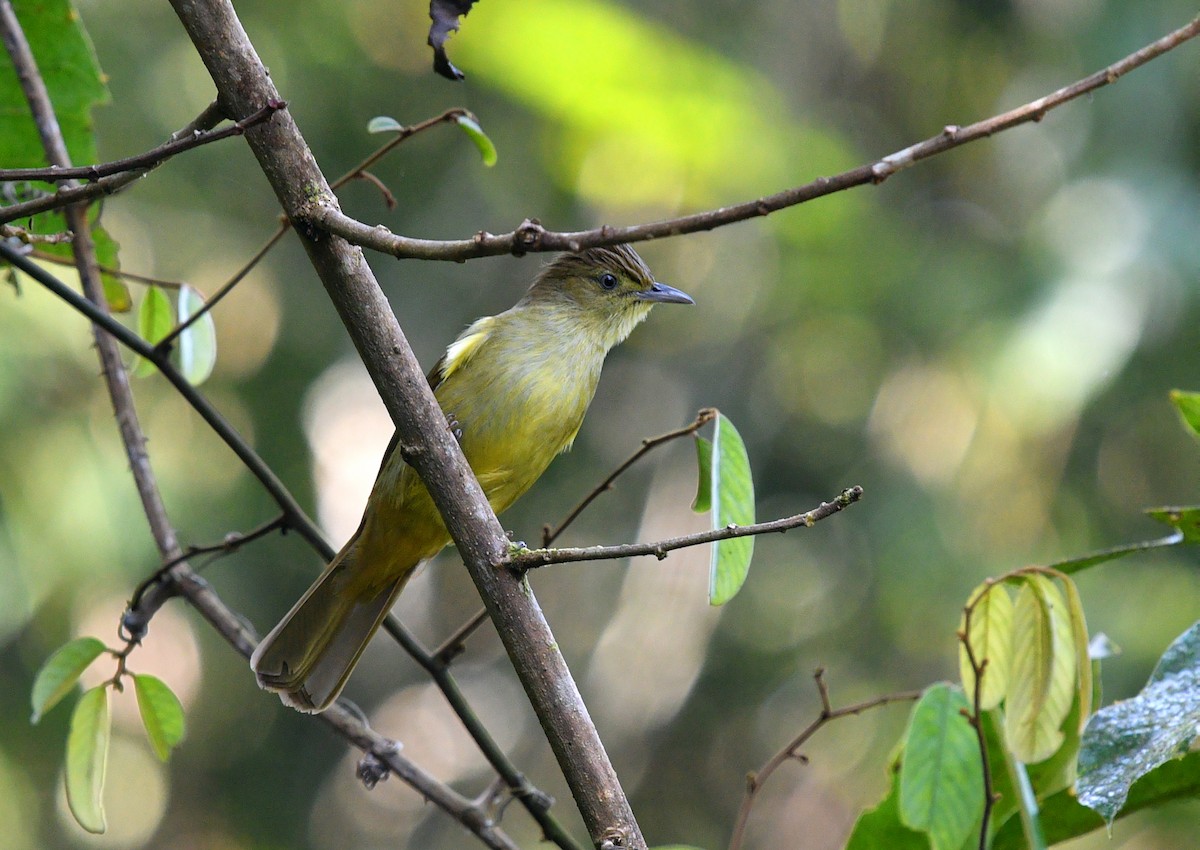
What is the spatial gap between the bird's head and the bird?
25 centimetres

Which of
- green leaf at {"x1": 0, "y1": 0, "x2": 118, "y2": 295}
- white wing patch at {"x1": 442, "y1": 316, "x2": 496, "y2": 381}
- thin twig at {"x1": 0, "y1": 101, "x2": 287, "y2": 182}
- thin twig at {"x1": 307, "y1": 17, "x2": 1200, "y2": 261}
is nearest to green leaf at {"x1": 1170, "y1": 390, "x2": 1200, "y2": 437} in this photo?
thin twig at {"x1": 307, "y1": 17, "x2": 1200, "y2": 261}

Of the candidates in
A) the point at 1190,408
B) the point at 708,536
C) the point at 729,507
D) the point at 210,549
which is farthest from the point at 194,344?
the point at 1190,408

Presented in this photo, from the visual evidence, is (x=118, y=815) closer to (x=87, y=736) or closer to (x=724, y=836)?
(x=724, y=836)

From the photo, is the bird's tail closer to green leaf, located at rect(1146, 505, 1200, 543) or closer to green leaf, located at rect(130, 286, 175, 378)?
green leaf, located at rect(130, 286, 175, 378)

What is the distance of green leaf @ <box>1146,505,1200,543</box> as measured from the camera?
7.12 feet

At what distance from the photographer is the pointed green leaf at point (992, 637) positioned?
2219 mm

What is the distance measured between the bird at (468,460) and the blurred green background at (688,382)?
3.97m

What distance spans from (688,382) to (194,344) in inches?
298

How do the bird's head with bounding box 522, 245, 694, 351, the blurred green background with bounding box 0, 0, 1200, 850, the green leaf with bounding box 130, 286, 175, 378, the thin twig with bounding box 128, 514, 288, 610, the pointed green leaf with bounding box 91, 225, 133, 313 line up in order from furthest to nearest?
the blurred green background with bounding box 0, 0, 1200, 850 < the bird's head with bounding box 522, 245, 694, 351 < the pointed green leaf with bounding box 91, 225, 133, 313 < the green leaf with bounding box 130, 286, 175, 378 < the thin twig with bounding box 128, 514, 288, 610

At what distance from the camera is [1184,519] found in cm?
219

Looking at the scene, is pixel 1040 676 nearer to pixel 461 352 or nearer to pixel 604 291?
pixel 461 352

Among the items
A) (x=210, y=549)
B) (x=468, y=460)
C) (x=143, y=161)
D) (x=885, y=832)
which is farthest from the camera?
(x=468, y=460)

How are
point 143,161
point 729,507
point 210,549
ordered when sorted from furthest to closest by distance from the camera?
point 210,549
point 729,507
point 143,161

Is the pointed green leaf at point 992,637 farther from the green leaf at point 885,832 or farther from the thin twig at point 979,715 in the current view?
the green leaf at point 885,832
